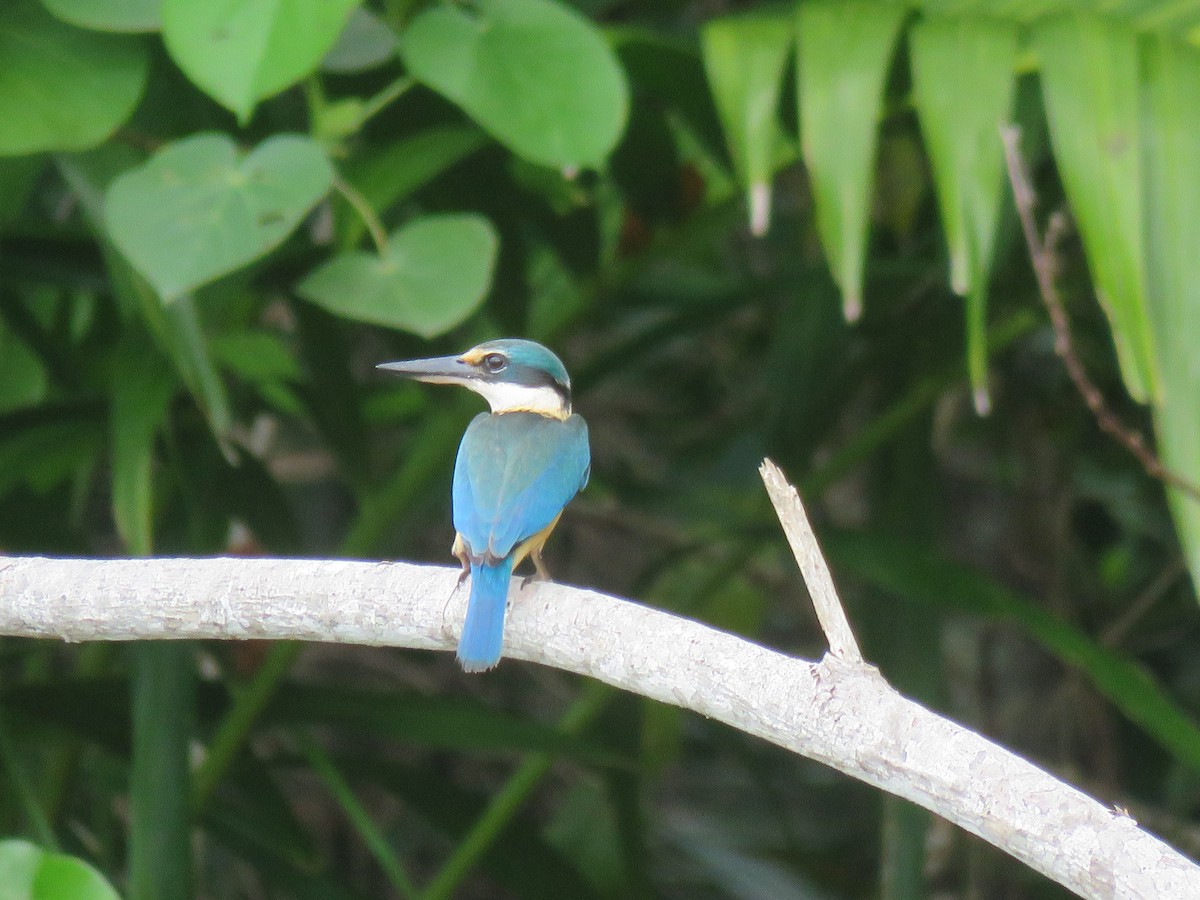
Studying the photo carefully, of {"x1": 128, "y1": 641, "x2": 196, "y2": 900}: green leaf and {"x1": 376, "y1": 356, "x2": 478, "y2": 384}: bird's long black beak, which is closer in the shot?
{"x1": 128, "y1": 641, "x2": 196, "y2": 900}: green leaf

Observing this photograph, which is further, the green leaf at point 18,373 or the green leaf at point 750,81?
the green leaf at point 18,373

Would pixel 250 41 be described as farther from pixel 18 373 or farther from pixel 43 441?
pixel 18 373

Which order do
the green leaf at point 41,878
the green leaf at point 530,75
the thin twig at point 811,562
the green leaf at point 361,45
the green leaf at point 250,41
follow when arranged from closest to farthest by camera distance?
the thin twig at point 811,562
the green leaf at point 41,878
the green leaf at point 250,41
the green leaf at point 530,75
the green leaf at point 361,45

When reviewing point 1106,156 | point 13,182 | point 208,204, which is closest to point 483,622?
point 208,204

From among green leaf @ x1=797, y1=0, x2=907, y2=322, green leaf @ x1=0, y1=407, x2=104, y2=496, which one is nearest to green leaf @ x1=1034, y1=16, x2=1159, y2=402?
green leaf @ x1=797, y1=0, x2=907, y2=322

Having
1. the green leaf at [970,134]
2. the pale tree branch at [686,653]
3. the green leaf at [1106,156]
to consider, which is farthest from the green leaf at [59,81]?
the green leaf at [1106,156]

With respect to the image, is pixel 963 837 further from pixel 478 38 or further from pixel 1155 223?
pixel 478 38

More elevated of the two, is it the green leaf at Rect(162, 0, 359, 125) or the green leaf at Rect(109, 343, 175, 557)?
the green leaf at Rect(162, 0, 359, 125)

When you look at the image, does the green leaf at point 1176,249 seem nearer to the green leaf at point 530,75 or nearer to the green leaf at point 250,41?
the green leaf at point 530,75

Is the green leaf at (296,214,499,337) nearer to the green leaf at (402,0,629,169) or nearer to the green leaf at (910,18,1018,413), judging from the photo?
the green leaf at (402,0,629,169)

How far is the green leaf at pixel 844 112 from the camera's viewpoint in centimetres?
200

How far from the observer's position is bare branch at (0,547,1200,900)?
3.61 ft

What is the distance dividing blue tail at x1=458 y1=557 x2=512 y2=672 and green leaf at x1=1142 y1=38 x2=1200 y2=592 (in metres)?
0.85

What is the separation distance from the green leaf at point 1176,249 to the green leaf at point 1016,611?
785mm
